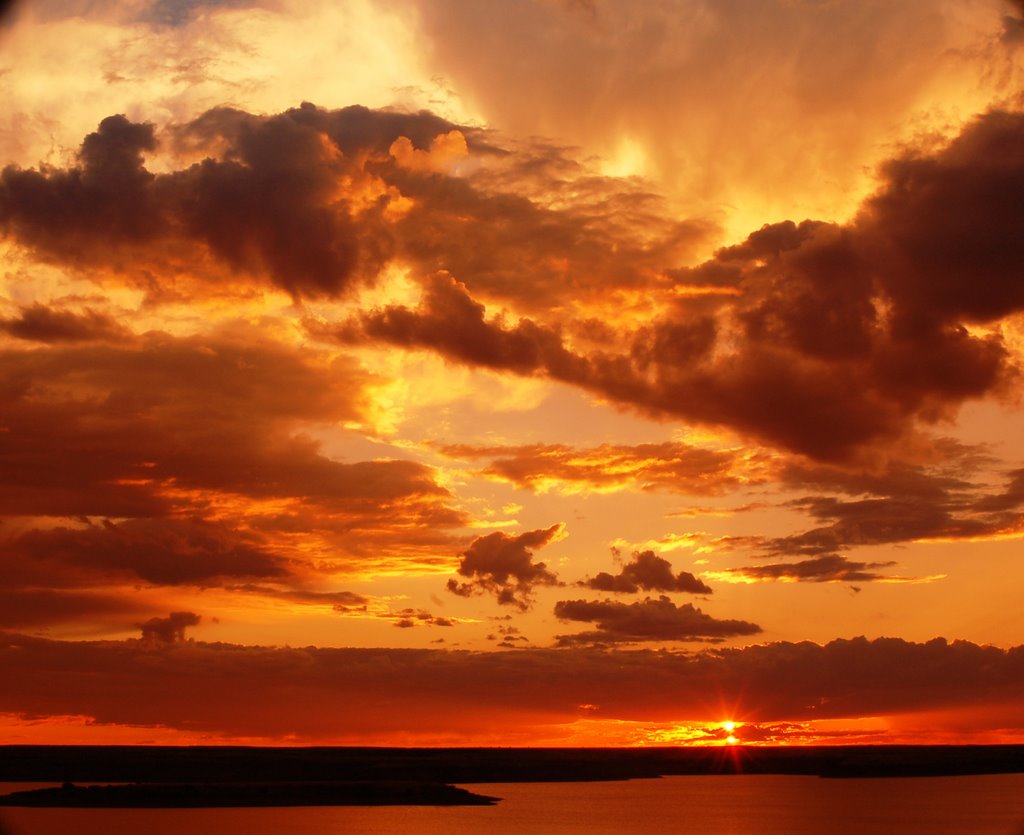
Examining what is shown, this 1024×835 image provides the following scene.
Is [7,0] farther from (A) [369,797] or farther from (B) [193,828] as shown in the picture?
(A) [369,797]

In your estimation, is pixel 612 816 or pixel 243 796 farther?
pixel 612 816

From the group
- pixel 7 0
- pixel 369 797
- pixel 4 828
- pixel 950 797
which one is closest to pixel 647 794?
pixel 950 797

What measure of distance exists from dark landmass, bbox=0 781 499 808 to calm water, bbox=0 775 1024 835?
1139 millimetres

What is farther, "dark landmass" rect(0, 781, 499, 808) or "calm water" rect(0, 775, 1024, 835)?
"dark landmass" rect(0, 781, 499, 808)

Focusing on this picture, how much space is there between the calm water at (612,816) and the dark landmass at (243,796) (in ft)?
3.74

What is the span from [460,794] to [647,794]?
38.7 m

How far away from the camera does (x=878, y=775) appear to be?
620ft

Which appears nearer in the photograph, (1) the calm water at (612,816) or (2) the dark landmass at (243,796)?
(1) the calm water at (612,816)

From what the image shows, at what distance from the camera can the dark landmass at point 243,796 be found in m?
96.2

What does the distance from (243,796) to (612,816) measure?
33982 millimetres

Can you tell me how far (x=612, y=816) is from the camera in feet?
338

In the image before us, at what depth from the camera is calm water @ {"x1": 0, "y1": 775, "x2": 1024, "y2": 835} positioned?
85312mm

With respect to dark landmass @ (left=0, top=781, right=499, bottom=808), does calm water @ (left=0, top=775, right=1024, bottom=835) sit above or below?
below

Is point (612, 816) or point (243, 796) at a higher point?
point (243, 796)
